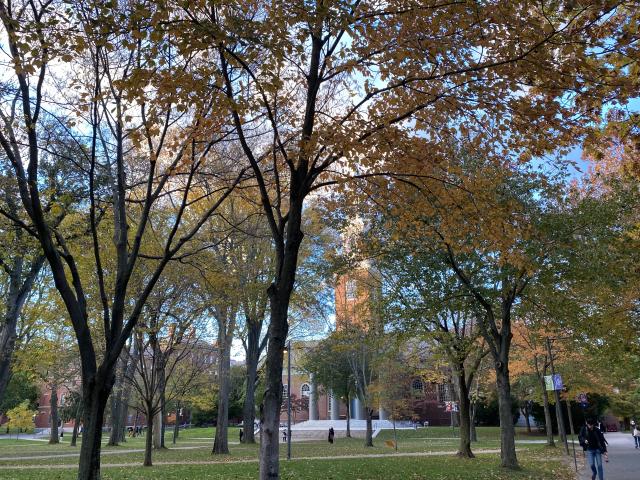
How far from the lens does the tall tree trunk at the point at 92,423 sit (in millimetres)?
7219

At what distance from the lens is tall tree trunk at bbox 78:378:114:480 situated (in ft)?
23.7

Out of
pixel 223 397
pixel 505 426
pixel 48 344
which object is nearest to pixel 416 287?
pixel 505 426

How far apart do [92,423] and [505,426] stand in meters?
11.6

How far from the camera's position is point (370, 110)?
308 inches

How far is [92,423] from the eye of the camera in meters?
7.38

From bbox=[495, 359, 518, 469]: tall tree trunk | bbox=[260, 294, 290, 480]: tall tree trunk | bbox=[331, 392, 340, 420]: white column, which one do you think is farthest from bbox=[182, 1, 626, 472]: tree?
bbox=[331, 392, 340, 420]: white column

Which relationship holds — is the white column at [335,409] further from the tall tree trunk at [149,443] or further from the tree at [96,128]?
the tree at [96,128]

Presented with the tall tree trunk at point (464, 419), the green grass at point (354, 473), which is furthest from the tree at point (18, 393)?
the tall tree trunk at point (464, 419)

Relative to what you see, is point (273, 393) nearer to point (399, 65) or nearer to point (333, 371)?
point (399, 65)

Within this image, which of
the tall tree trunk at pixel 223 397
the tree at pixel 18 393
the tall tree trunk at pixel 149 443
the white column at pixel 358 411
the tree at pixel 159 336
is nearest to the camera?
the tree at pixel 159 336

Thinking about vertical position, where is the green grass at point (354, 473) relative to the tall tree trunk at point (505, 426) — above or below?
below

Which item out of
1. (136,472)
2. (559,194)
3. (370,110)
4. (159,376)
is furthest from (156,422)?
(370,110)

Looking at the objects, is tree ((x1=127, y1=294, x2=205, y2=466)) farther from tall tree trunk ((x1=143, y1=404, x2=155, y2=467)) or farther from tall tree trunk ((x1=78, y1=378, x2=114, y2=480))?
tall tree trunk ((x1=78, y1=378, x2=114, y2=480))

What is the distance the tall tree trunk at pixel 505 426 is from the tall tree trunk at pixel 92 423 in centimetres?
1102
